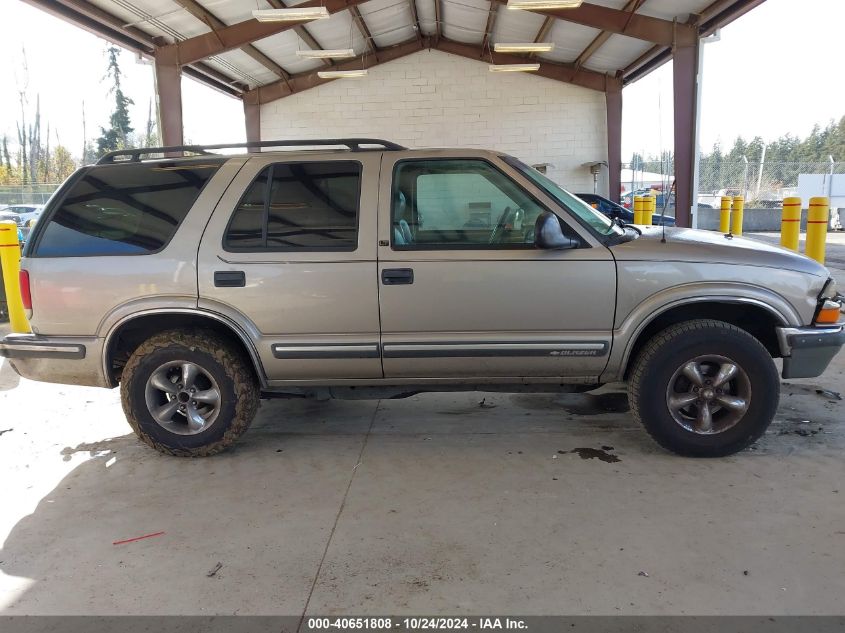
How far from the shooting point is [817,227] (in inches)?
303

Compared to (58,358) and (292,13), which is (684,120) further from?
(58,358)

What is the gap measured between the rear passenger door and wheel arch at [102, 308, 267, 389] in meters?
0.07

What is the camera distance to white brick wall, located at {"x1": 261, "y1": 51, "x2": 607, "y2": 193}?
69.3 feet

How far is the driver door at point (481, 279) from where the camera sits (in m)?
3.61

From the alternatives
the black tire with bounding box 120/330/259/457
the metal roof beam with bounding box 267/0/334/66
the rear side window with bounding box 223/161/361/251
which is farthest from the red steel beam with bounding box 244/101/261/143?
the black tire with bounding box 120/330/259/457

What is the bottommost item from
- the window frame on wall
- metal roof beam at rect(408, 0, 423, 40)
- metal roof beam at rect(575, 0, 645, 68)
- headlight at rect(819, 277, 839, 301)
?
headlight at rect(819, 277, 839, 301)

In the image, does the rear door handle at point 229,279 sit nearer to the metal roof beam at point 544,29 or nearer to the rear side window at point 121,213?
the rear side window at point 121,213

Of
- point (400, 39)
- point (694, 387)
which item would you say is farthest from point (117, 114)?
point (694, 387)

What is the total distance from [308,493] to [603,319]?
2.01 metres

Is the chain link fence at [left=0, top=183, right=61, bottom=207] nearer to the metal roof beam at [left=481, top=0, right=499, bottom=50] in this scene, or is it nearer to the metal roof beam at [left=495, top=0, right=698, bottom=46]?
the metal roof beam at [left=481, top=0, right=499, bottom=50]

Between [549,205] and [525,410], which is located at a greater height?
[549,205]

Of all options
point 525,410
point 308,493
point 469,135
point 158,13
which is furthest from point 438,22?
point 308,493

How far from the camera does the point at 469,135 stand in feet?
69.6

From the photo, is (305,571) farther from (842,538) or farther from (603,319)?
(842,538)
